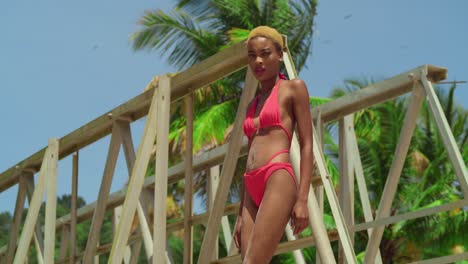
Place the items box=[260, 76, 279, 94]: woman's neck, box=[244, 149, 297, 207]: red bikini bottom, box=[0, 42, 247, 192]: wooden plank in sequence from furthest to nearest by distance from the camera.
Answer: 1. box=[0, 42, 247, 192]: wooden plank
2. box=[260, 76, 279, 94]: woman's neck
3. box=[244, 149, 297, 207]: red bikini bottom

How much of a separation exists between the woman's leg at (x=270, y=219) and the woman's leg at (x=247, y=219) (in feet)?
0.63

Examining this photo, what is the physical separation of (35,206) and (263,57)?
19.7ft

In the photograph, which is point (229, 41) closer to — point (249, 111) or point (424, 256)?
point (424, 256)

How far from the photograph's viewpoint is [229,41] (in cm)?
3022

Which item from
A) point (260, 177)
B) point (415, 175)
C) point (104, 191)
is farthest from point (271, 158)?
point (415, 175)

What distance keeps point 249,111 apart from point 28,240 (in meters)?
5.85

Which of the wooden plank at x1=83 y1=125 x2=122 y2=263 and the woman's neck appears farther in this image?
the wooden plank at x1=83 y1=125 x2=122 y2=263

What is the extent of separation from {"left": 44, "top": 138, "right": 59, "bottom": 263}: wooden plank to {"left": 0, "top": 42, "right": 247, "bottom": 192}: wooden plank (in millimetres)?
276

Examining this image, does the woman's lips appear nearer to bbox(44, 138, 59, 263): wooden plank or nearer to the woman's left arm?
the woman's left arm

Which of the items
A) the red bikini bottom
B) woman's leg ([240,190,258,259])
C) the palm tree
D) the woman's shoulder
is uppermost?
the palm tree

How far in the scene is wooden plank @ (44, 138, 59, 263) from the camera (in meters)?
10.9

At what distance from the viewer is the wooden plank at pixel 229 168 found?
313 inches

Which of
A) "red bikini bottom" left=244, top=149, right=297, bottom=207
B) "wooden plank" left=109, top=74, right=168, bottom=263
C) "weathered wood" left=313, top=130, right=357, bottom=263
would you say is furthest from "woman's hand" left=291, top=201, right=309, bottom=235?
"wooden plank" left=109, top=74, right=168, bottom=263

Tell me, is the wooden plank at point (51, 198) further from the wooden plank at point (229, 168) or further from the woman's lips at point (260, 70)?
the woman's lips at point (260, 70)
